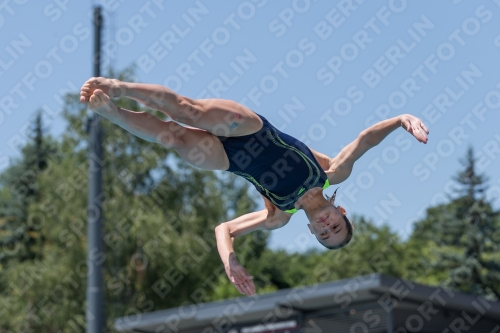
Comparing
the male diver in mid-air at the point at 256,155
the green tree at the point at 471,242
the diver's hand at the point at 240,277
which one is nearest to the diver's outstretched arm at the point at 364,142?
the male diver in mid-air at the point at 256,155

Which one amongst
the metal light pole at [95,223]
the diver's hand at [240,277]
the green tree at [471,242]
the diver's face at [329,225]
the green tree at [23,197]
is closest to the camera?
the diver's hand at [240,277]

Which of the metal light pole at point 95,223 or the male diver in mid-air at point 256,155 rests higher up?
the male diver in mid-air at point 256,155

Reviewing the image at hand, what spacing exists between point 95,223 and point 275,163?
1104 centimetres

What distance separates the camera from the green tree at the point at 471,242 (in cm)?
3275

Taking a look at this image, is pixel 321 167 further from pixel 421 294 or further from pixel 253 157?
pixel 421 294

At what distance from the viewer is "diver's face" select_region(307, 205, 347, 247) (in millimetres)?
6383

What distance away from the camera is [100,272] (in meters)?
16.4

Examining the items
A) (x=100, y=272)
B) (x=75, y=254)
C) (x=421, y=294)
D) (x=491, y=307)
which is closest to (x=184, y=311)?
(x=100, y=272)

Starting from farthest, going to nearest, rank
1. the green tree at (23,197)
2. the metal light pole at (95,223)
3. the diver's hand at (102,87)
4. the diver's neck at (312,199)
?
1. the green tree at (23,197)
2. the metal light pole at (95,223)
3. the diver's neck at (312,199)
4. the diver's hand at (102,87)

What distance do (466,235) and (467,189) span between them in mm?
2381

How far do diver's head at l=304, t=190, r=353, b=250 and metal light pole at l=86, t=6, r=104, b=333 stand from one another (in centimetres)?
1035

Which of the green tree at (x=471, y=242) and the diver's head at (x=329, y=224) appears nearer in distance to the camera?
the diver's head at (x=329, y=224)

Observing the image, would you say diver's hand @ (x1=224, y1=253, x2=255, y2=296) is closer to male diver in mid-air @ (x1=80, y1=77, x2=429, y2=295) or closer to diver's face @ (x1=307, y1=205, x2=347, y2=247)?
male diver in mid-air @ (x1=80, y1=77, x2=429, y2=295)

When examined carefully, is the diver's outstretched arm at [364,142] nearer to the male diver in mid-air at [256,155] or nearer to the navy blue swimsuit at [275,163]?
the male diver in mid-air at [256,155]
